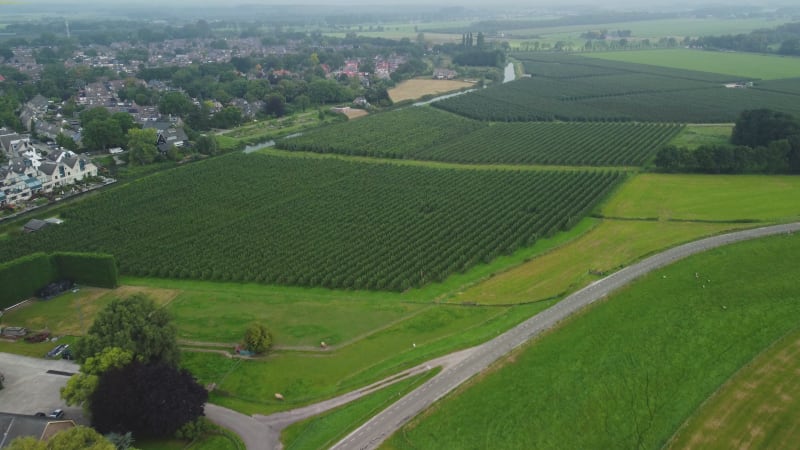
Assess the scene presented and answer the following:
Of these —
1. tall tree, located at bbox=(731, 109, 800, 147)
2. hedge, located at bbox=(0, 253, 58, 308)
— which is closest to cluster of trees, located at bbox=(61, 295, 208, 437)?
hedge, located at bbox=(0, 253, 58, 308)

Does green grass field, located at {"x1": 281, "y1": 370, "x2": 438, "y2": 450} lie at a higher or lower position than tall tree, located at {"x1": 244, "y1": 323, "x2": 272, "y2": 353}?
lower

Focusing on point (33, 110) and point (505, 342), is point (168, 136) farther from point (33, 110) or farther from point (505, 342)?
point (505, 342)

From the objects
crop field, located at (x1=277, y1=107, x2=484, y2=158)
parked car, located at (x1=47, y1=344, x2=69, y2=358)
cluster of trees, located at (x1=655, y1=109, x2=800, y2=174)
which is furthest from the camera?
crop field, located at (x1=277, y1=107, x2=484, y2=158)

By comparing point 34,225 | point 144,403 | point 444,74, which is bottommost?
point 144,403

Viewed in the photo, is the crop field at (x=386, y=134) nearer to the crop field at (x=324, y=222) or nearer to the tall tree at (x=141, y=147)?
the crop field at (x=324, y=222)

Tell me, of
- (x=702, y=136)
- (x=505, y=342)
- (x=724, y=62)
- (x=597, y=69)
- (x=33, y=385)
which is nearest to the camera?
(x=33, y=385)

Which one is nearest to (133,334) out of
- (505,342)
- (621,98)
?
(505,342)

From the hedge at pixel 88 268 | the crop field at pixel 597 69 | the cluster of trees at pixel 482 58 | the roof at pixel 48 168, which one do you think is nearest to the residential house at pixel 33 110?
the roof at pixel 48 168

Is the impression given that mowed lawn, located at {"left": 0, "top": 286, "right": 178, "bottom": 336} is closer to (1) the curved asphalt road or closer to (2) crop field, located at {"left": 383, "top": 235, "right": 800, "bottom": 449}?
(1) the curved asphalt road

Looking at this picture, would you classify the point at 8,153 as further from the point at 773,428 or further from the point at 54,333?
the point at 773,428
